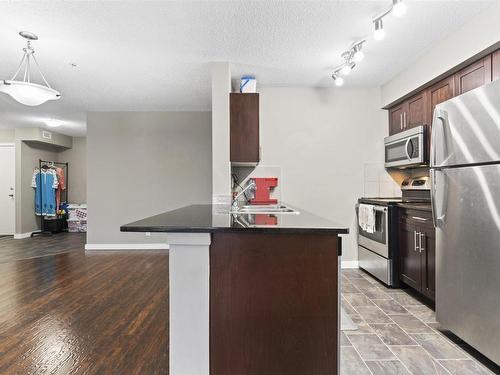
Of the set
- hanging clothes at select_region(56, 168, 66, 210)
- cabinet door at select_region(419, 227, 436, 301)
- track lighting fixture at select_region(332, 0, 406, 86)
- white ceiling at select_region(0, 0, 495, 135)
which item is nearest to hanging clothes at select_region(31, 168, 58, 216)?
hanging clothes at select_region(56, 168, 66, 210)

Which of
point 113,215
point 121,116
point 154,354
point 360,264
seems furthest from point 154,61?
point 360,264

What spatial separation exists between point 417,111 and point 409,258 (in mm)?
1602

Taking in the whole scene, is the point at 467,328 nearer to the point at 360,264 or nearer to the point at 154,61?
the point at 360,264

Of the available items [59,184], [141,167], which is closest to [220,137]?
[141,167]

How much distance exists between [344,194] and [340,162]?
430 millimetres

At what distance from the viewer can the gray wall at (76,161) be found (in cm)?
786

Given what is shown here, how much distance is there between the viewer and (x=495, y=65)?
87.7 inches

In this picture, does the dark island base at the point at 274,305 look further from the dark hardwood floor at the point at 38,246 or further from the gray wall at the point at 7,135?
the gray wall at the point at 7,135

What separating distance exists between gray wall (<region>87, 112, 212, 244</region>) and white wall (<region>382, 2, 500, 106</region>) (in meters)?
3.20

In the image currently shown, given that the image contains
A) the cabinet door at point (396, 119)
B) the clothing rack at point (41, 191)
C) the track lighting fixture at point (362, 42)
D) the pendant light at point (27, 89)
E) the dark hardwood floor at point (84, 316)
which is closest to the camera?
the dark hardwood floor at point (84, 316)

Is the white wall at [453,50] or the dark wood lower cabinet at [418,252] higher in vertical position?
the white wall at [453,50]

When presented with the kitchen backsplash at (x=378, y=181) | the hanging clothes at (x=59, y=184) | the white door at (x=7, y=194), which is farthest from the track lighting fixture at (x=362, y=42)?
the white door at (x=7, y=194)

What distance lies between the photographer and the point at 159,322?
2.37 metres

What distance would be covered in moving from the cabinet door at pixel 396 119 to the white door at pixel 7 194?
793 centimetres
